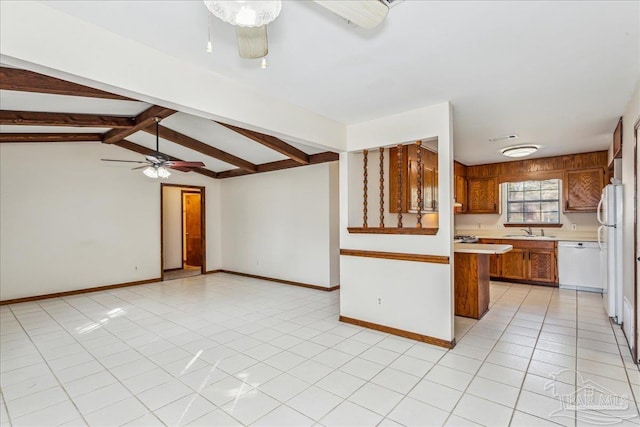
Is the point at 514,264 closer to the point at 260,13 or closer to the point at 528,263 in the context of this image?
the point at 528,263

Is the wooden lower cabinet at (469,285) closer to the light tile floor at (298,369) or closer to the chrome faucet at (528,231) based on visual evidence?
the light tile floor at (298,369)

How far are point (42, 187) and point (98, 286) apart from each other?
2.03m

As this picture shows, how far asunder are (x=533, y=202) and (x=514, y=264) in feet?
4.75

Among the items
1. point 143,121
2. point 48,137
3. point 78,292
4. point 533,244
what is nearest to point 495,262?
point 533,244

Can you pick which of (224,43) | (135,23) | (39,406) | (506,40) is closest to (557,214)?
Answer: (506,40)

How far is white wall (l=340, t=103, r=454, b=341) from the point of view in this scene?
326cm

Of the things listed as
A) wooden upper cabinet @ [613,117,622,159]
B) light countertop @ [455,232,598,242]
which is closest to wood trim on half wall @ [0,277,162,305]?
light countertop @ [455,232,598,242]

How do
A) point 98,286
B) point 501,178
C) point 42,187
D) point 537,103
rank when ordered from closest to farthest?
point 537,103 → point 42,187 → point 98,286 → point 501,178

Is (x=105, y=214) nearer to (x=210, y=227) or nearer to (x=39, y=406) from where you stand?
(x=210, y=227)

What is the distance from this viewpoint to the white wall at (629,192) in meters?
3.04

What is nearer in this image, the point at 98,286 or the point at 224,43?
the point at 224,43

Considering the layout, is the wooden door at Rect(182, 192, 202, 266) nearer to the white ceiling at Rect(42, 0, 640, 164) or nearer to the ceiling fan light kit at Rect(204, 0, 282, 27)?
the white ceiling at Rect(42, 0, 640, 164)

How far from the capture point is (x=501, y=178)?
21.6ft

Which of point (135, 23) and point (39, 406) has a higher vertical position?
point (135, 23)
